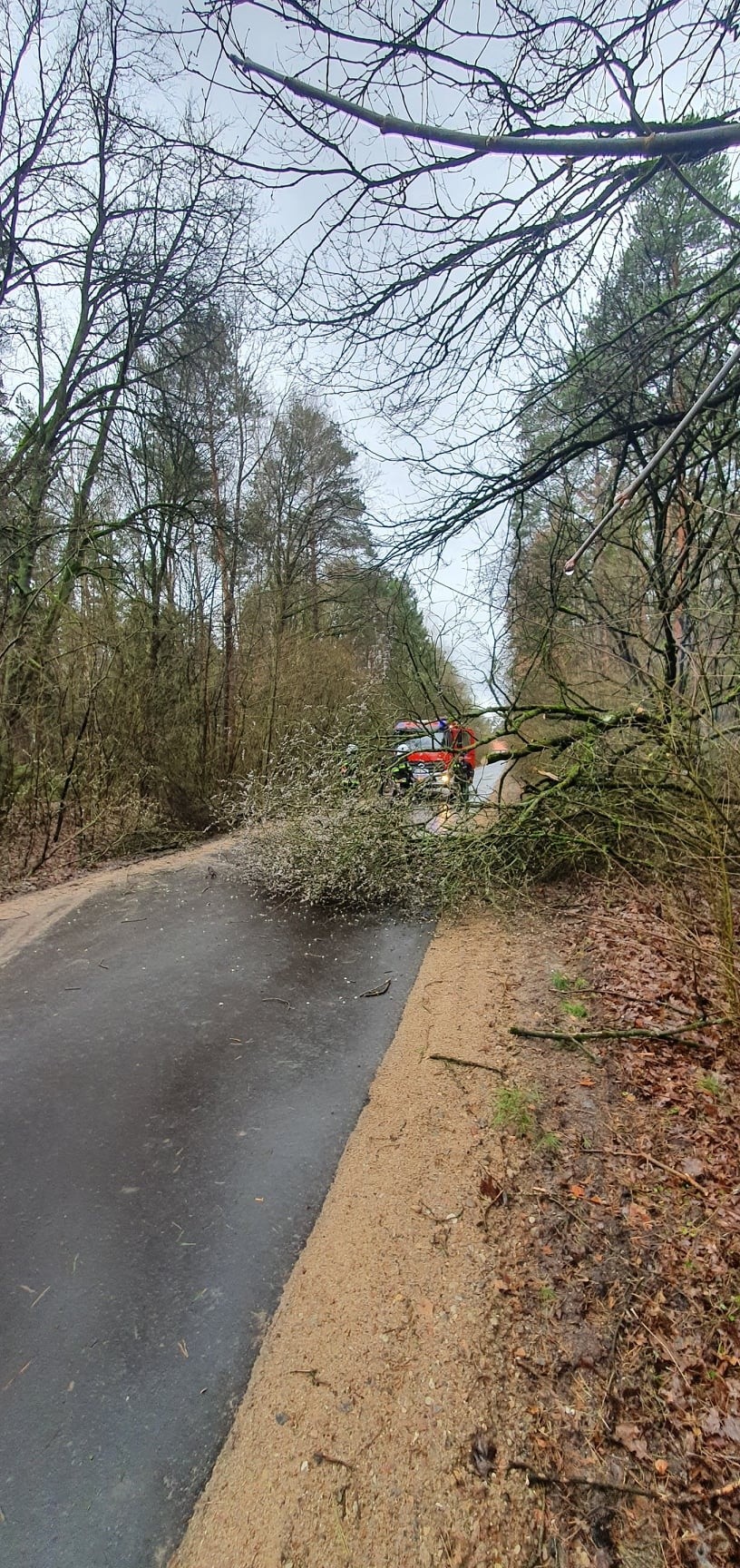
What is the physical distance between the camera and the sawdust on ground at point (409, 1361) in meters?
1.43

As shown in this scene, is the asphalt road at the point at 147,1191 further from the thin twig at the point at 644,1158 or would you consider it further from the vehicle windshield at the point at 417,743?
the vehicle windshield at the point at 417,743

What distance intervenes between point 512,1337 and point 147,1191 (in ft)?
4.88

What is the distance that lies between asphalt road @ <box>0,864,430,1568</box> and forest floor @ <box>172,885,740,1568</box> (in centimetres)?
15

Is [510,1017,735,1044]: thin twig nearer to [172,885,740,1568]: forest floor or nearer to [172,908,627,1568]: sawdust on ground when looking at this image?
[172,885,740,1568]: forest floor

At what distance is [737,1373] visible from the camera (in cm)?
178

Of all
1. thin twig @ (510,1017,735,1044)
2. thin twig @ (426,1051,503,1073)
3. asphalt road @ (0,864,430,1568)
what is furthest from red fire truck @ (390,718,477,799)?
thin twig @ (426,1051,503,1073)

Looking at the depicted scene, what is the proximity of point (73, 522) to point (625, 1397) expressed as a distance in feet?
33.0

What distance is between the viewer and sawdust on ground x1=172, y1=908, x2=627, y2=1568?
143 centimetres

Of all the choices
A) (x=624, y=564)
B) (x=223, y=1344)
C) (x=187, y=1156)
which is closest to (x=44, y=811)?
(x=187, y=1156)

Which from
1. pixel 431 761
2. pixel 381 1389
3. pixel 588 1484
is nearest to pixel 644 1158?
pixel 588 1484

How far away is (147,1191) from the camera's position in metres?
2.56

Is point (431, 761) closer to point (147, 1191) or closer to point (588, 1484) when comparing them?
point (147, 1191)

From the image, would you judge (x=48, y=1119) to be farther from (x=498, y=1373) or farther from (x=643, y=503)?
(x=643, y=503)

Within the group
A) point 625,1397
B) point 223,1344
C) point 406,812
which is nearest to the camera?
point 625,1397
